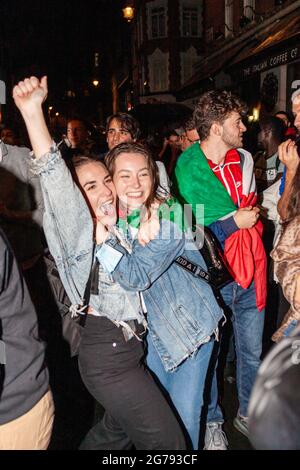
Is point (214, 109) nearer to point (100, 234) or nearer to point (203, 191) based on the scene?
point (203, 191)

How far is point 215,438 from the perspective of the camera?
2852mm

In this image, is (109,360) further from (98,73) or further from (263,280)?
(98,73)

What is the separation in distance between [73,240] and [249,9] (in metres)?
14.7

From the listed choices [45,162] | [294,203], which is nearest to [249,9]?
[294,203]

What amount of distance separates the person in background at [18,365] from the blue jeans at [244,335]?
5.69 ft

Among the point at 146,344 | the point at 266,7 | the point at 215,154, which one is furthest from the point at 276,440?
the point at 266,7

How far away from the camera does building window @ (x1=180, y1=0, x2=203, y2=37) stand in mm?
27609

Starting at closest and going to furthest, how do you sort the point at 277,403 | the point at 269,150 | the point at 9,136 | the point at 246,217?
1. the point at 277,403
2. the point at 246,217
3. the point at 269,150
4. the point at 9,136

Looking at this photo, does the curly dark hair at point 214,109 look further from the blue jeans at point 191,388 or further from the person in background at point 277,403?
the person in background at point 277,403

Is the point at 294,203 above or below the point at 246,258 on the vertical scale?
above

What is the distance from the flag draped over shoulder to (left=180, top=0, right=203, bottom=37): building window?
28.4 metres

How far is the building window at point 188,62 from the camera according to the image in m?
28.3

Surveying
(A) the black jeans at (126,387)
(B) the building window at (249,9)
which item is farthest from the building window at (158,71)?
(A) the black jeans at (126,387)

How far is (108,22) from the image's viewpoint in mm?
43969
